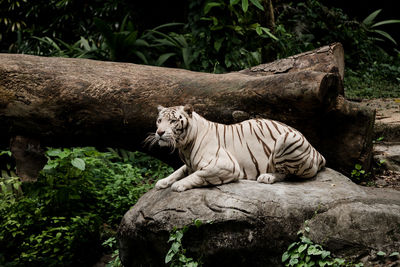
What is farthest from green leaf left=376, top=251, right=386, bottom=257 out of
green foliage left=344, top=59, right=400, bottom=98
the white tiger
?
green foliage left=344, top=59, right=400, bottom=98

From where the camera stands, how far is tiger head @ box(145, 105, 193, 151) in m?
3.92

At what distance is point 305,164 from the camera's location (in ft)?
13.9

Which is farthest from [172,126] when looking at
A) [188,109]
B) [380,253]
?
[380,253]

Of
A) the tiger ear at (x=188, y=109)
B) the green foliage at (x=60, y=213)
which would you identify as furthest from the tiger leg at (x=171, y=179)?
the green foliage at (x=60, y=213)

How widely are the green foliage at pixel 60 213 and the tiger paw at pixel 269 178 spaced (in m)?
1.94

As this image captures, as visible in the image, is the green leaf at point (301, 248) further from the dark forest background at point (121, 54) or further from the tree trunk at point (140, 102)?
the dark forest background at point (121, 54)

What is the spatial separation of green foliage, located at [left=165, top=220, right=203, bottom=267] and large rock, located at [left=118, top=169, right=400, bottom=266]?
53mm

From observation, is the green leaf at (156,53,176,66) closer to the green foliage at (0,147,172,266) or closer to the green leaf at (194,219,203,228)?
the green foliage at (0,147,172,266)

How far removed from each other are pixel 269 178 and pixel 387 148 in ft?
8.97

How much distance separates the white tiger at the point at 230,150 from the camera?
13.1 feet

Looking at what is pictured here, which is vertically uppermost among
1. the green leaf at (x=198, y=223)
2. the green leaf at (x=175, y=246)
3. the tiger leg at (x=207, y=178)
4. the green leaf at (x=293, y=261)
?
the tiger leg at (x=207, y=178)

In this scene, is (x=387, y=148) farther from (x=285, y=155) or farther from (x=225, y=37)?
(x=225, y=37)

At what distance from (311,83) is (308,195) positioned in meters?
1.20

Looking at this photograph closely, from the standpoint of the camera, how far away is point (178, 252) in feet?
12.3
